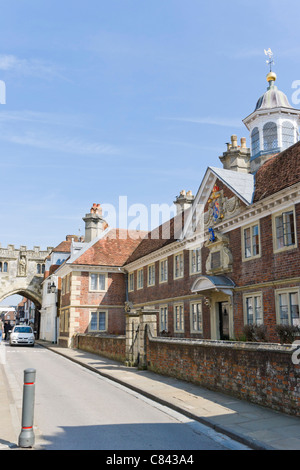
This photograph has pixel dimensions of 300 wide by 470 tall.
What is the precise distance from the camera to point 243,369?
9.82 m

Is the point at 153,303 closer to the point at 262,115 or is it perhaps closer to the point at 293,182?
the point at 262,115

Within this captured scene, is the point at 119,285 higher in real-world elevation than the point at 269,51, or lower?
lower

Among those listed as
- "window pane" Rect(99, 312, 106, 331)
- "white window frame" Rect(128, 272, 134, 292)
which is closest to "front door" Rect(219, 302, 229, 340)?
"white window frame" Rect(128, 272, 134, 292)

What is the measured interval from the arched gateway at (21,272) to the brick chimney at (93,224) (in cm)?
1936

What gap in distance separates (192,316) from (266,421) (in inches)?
562

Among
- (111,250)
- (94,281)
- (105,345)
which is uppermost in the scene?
(111,250)

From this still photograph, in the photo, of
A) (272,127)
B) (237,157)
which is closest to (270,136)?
(272,127)

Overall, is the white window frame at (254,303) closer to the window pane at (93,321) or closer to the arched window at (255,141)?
the arched window at (255,141)

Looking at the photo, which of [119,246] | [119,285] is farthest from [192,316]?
[119,246]

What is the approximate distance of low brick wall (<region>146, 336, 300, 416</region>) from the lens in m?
8.38

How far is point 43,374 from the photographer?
52.1ft

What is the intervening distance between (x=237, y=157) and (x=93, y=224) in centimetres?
1842

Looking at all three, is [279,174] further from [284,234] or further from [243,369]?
[243,369]

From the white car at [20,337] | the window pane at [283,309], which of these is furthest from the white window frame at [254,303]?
the white car at [20,337]
